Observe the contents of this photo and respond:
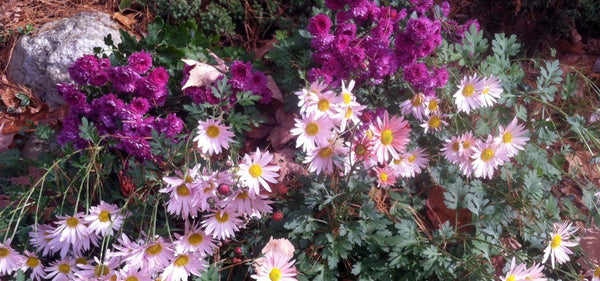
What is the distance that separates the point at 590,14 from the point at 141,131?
2.93 m

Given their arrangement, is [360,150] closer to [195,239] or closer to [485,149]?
[485,149]

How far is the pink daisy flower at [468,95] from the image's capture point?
7.73 feet

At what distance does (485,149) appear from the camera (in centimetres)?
225

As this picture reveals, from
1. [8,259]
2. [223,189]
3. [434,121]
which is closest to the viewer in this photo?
[223,189]

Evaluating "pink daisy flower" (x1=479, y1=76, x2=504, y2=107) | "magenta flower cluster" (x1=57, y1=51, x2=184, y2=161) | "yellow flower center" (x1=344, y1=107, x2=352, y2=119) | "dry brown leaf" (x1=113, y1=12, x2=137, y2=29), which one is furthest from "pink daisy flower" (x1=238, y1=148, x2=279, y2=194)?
"dry brown leaf" (x1=113, y1=12, x2=137, y2=29)

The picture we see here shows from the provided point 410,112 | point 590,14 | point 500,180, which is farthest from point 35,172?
point 590,14

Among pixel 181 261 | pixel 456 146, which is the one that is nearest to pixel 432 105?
pixel 456 146

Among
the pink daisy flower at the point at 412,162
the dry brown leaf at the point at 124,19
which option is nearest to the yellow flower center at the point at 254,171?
the pink daisy flower at the point at 412,162

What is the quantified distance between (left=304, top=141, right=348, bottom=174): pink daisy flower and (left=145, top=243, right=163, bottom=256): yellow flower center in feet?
2.13

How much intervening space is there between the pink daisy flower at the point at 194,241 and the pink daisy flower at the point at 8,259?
71cm

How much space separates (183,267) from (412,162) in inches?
45.1

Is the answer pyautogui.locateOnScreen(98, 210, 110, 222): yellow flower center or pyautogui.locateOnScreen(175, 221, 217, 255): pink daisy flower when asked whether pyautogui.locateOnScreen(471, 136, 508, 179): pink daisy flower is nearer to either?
→ pyautogui.locateOnScreen(175, 221, 217, 255): pink daisy flower

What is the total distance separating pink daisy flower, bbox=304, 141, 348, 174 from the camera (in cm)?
207

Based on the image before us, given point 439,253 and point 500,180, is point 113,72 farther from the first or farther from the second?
point 500,180
